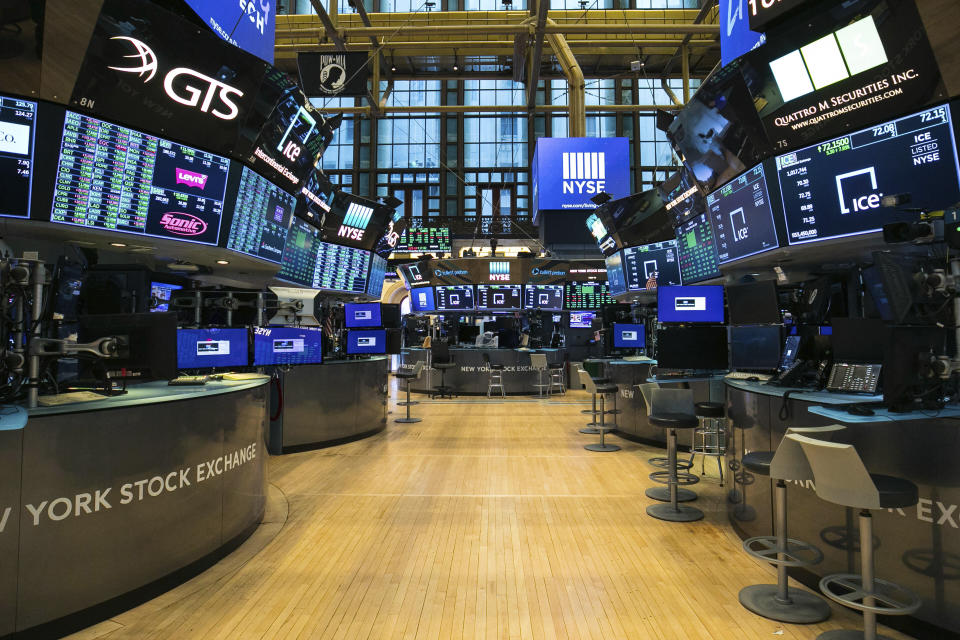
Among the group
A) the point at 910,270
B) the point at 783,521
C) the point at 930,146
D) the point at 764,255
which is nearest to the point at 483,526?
the point at 783,521

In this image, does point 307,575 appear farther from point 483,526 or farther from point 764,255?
point 764,255

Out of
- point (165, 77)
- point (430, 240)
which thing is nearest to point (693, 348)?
point (165, 77)

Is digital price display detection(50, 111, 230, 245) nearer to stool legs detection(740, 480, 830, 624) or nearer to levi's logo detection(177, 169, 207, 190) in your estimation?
levi's logo detection(177, 169, 207, 190)

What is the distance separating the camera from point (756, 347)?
161 inches

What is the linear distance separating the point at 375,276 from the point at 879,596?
8.83 meters

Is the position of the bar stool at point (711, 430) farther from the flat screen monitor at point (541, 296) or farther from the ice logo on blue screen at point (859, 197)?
the flat screen monitor at point (541, 296)

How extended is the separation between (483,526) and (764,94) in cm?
392

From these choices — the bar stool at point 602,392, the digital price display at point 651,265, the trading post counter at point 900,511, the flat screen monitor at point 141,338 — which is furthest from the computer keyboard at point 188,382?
the digital price display at point 651,265

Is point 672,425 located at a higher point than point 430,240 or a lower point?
lower

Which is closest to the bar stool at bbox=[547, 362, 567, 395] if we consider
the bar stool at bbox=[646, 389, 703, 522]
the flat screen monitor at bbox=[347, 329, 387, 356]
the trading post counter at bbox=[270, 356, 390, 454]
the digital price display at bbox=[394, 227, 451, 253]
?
the digital price display at bbox=[394, 227, 451, 253]

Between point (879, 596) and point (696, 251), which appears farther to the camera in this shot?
point (696, 251)

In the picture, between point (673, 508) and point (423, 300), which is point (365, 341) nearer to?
point (673, 508)

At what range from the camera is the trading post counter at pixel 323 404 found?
5.81 metres

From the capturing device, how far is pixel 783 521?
Result: 2.53 meters
